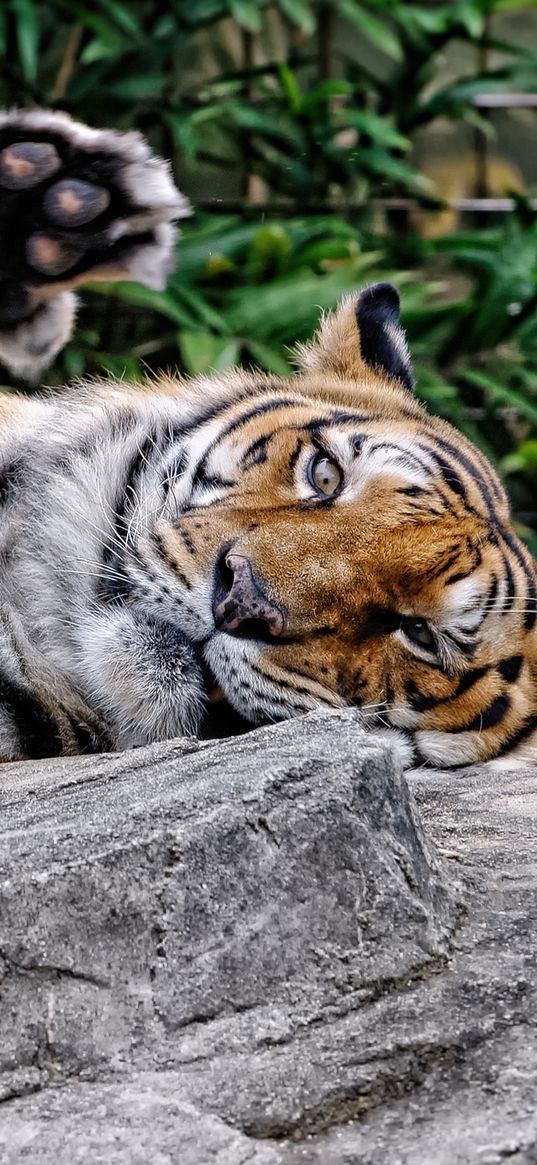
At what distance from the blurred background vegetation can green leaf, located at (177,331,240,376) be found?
0.05ft

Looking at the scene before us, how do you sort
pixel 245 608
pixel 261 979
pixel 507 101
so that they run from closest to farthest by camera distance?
pixel 261 979 → pixel 245 608 → pixel 507 101

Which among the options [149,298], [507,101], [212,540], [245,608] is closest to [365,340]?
[212,540]

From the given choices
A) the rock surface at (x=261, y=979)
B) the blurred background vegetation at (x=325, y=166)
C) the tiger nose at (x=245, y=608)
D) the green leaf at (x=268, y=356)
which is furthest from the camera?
the blurred background vegetation at (x=325, y=166)

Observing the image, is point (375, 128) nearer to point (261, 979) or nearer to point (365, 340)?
point (365, 340)

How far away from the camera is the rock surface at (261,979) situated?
0.94 metres

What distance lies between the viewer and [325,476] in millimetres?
1940

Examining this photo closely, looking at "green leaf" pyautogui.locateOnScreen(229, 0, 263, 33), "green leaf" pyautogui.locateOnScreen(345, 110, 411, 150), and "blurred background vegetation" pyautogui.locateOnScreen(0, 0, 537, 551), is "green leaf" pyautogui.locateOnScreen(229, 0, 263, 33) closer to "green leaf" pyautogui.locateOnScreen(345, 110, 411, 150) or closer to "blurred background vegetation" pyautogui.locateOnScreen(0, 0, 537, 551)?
"blurred background vegetation" pyautogui.locateOnScreen(0, 0, 537, 551)

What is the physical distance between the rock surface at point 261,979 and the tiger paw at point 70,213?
116cm

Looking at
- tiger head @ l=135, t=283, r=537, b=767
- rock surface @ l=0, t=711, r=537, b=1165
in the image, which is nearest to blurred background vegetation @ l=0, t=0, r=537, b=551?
tiger head @ l=135, t=283, r=537, b=767

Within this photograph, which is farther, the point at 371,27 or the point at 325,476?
the point at 371,27

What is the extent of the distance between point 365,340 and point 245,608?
1005 millimetres

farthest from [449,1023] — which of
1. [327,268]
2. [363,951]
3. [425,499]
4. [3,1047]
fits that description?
[327,268]

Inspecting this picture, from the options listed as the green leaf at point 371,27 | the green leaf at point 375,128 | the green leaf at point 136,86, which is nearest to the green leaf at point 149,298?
the green leaf at point 136,86

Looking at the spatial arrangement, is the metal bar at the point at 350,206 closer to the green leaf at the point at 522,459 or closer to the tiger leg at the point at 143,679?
the green leaf at the point at 522,459
